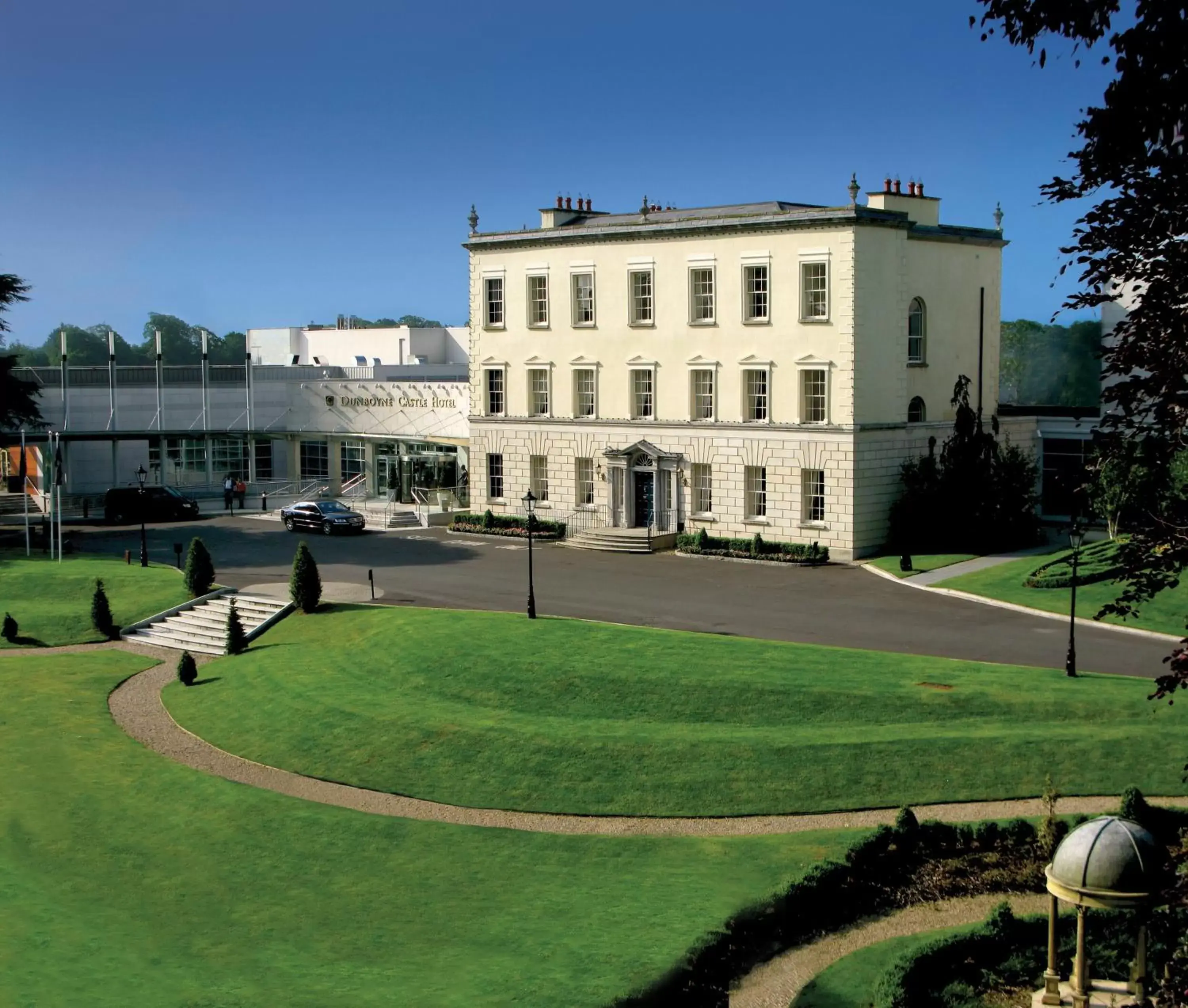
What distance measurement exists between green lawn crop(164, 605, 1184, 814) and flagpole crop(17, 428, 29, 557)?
70.5 ft

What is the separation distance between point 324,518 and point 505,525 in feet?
25.4

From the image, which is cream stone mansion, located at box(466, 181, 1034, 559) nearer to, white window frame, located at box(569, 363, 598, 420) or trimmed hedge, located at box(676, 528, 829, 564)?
white window frame, located at box(569, 363, 598, 420)

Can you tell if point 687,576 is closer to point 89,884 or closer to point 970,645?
point 970,645

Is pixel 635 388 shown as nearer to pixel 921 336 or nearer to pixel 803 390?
pixel 803 390

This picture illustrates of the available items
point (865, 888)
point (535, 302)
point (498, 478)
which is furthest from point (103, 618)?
point (865, 888)

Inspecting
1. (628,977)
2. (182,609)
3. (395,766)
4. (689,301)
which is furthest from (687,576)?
(628,977)

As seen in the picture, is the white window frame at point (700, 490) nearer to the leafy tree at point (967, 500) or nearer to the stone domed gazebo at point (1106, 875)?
the leafy tree at point (967, 500)

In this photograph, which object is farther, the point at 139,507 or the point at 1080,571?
the point at 139,507

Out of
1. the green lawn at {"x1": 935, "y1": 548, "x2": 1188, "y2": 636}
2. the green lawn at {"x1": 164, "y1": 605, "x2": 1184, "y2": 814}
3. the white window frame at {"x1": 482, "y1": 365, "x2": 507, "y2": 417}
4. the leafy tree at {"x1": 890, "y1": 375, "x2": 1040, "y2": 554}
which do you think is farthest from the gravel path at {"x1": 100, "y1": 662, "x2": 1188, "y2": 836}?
the white window frame at {"x1": 482, "y1": 365, "x2": 507, "y2": 417}

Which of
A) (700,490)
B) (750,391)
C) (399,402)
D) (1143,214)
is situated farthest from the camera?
(399,402)

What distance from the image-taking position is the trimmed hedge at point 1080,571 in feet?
133

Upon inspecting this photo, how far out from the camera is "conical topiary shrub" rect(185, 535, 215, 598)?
4481cm

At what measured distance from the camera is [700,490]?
52.7 m

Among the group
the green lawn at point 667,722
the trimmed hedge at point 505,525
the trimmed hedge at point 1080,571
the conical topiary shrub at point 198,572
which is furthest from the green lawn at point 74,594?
the trimmed hedge at point 1080,571
